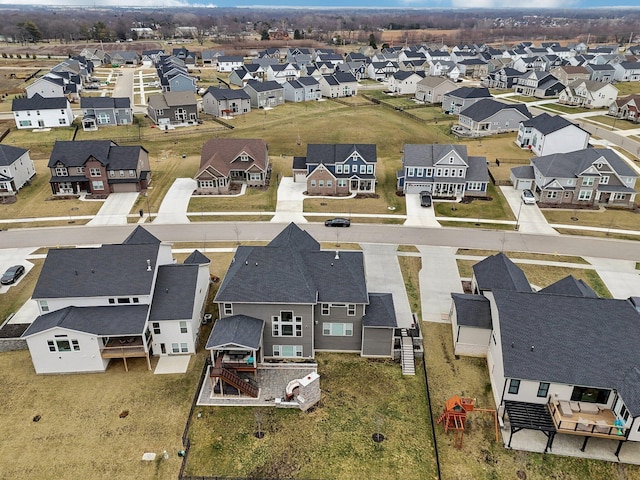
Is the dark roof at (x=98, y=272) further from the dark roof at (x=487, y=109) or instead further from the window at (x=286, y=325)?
the dark roof at (x=487, y=109)

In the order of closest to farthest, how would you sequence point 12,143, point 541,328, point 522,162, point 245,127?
point 541,328 → point 522,162 → point 12,143 → point 245,127

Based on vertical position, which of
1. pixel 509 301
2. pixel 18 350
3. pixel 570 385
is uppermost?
pixel 509 301

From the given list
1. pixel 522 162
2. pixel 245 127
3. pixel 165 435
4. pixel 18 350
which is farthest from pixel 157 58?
pixel 165 435

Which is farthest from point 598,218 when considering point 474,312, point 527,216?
point 474,312

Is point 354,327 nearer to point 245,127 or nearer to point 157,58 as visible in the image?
point 245,127

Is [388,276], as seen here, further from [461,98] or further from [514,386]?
[461,98]
